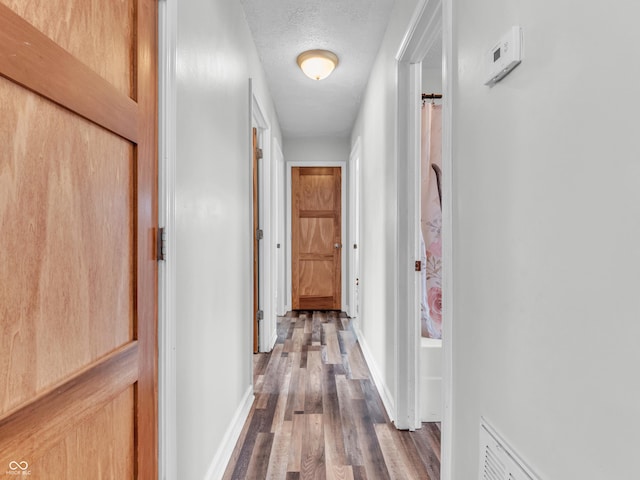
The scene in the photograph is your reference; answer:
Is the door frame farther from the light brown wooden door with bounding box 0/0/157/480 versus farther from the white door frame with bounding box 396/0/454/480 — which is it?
the light brown wooden door with bounding box 0/0/157/480

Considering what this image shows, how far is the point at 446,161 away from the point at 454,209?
17cm

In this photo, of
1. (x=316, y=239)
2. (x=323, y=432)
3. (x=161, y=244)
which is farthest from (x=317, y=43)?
(x=316, y=239)

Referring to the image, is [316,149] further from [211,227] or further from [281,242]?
[211,227]

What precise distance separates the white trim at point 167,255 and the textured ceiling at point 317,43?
Result: 1.42 m

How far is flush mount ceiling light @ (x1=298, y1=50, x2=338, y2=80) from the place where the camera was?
296cm

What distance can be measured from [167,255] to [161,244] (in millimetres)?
37

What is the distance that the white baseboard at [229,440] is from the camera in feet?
5.54

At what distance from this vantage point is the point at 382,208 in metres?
2.79

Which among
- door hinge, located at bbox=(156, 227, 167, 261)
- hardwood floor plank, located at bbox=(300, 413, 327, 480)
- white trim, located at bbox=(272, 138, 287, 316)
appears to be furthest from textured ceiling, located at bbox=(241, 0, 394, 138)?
hardwood floor plank, located at bbox=(300, 413, 327, 480)

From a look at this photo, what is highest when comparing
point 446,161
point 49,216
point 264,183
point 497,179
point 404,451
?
point 264,183

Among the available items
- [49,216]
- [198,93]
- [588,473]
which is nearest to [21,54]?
[49,216]

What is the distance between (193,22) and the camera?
4.74ft

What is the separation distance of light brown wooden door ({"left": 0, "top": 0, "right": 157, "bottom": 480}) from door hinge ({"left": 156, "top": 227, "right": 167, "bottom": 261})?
0.04 meters

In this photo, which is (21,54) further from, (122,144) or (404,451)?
(404,451)
